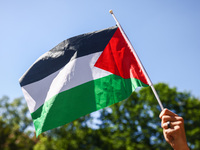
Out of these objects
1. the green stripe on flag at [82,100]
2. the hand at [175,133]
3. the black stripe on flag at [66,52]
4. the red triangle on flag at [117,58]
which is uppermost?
the black stripe on flag at [66,52]

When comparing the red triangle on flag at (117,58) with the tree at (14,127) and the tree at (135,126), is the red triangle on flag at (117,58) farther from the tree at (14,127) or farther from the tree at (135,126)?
the tree at (14,127)

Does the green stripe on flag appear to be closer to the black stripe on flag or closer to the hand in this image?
the black stripe on flag

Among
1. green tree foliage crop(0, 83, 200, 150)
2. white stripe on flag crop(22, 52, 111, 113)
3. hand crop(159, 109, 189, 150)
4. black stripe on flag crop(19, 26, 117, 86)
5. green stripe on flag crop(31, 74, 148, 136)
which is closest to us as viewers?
hand crop(159, 109, 189, 150)

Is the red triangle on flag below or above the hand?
above

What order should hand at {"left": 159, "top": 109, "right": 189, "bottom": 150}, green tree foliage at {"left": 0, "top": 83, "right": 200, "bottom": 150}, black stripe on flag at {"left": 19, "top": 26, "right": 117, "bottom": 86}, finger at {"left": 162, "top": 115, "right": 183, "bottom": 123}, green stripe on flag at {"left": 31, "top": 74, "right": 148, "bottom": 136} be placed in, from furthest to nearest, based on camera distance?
green tree foliage at {"left": 0, "top": 83, "right": 200, "bottom": 150} < black stripe on flag at {"left": 19, "top": 26, "right": 117, "bottom": 86} < green stripe on flag at {"left": 31, "top": 74, "right": 148, "bottom": 136} < finger at {"left": 162, "top": 115, "right": 183, "bottom": 123} < hand at {"left": 159, "top": 109, "right": 189, "bottom": 150}

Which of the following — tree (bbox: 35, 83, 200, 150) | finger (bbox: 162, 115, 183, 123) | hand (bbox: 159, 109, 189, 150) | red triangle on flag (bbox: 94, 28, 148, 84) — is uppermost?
red triangle on flag (bbox: 94, 28, 148, 84)

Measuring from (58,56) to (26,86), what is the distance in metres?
0.93

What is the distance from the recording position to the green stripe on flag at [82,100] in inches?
172

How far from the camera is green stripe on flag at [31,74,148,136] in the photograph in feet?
14.3

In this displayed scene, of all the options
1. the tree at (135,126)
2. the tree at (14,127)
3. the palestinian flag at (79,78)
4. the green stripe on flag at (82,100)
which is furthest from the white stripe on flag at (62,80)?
the tree at (14,127)

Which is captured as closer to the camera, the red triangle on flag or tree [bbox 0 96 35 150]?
the red triangle on flag

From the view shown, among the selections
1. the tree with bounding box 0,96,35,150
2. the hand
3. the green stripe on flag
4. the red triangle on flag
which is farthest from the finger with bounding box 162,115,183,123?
the tree with bounding box 0,96,35,150

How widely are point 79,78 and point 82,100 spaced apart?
480mm

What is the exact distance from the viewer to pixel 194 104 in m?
28.5
